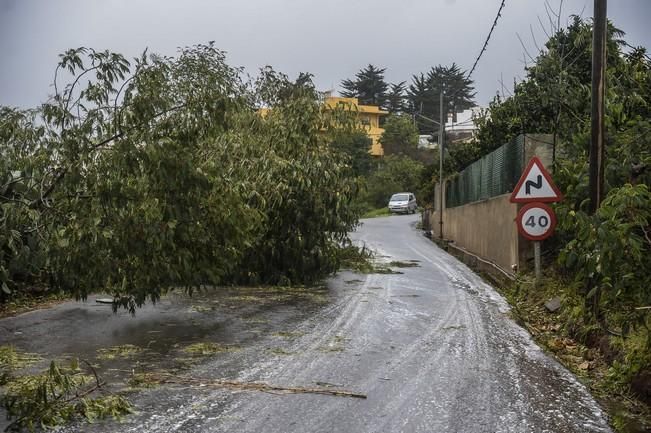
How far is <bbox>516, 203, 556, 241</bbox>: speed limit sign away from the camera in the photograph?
35.9 feet

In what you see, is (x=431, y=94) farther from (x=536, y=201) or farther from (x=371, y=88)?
(x=536, y=201)

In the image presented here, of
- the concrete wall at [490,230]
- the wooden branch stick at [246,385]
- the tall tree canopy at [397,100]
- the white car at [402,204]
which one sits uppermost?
the tall tree canopy at [397,100]

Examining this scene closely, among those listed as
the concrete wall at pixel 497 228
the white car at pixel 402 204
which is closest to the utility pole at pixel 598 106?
the concrete wall at pixel 497 228

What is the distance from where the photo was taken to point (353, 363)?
7.07 meters

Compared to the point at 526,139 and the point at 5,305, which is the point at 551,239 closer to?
the point at 526,139

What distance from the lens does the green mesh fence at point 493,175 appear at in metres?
15.1

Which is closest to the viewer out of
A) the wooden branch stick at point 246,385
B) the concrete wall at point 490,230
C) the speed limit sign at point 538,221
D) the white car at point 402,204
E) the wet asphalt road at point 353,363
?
the wet asphalt road at point 353,363

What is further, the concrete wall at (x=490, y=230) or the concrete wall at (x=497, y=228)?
the concrete wall at (x=490, y=230)

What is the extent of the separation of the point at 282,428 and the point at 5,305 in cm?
839

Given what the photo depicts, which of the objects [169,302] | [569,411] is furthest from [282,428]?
[169,302]

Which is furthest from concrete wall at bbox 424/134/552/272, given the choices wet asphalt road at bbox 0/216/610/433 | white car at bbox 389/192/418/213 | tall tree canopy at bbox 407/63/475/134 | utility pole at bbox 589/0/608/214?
tall tree canopy at bbox 407/63/475/134

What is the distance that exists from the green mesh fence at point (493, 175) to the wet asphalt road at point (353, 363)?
11.9 ft

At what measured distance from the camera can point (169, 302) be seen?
1167 centimetres

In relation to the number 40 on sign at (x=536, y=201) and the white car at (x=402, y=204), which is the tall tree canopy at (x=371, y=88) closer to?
the white car at (x=402, y=204)
